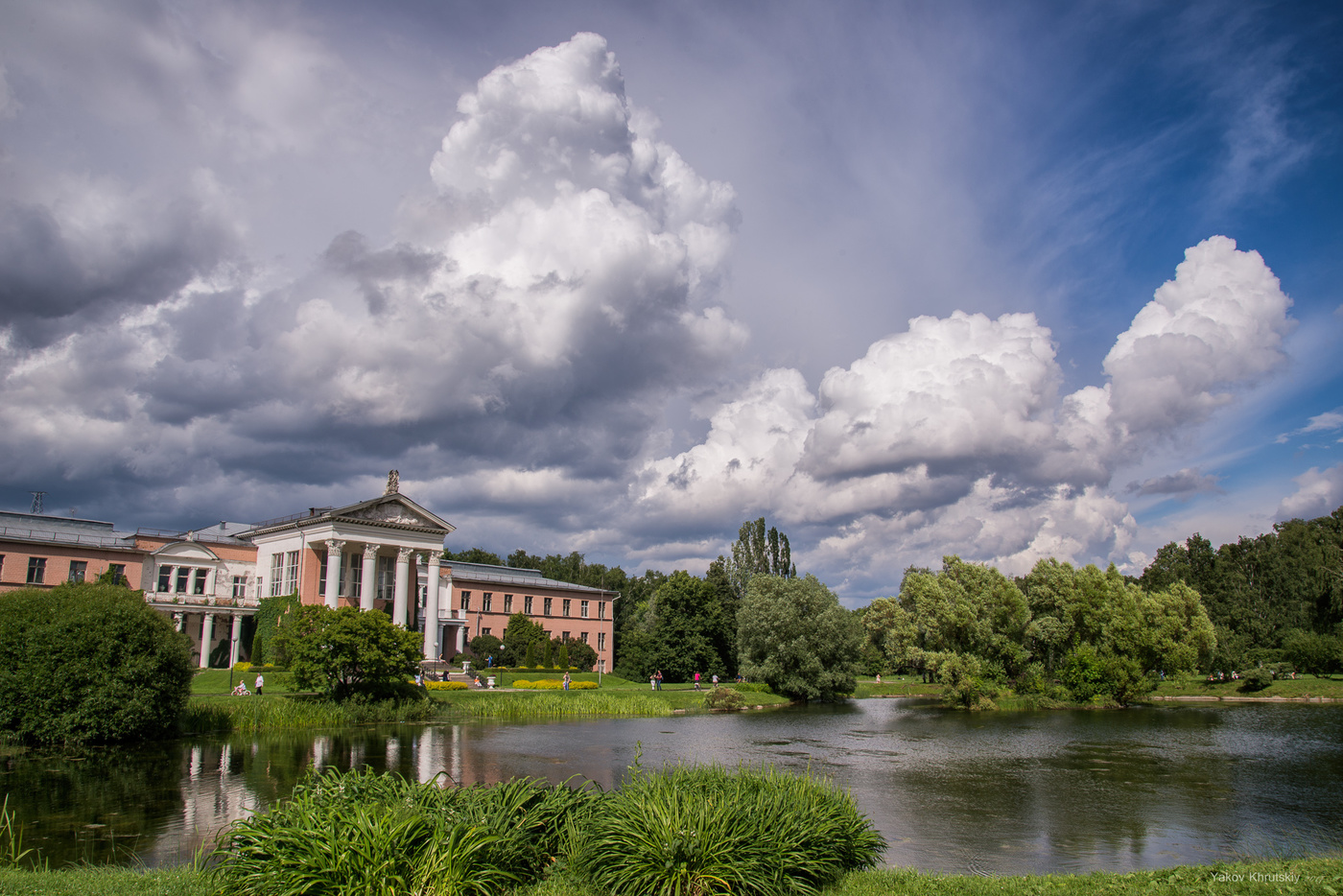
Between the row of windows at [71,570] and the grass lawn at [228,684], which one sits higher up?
the row of windows at [71,570]

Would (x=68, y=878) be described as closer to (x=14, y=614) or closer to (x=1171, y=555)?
(x=14, y=614)

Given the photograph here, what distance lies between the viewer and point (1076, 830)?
53.8ft

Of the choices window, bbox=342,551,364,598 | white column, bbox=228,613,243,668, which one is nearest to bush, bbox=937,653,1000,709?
window, bbox=342,551,364,598

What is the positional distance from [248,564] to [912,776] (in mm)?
56879

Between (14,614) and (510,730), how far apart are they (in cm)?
1795

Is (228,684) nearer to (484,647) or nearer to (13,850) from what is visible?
(484,647)

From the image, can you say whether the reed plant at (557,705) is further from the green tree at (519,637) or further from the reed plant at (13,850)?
the reed plant at (13,850)

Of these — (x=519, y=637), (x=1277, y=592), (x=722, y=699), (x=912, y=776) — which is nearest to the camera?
(x=912, y=776)

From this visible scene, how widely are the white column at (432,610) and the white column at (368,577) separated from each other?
4333 millimetres

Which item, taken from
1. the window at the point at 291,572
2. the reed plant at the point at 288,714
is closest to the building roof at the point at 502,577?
the window at the point at 291,572

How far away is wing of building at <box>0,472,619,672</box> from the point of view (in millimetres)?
53125

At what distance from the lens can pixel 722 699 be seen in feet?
158

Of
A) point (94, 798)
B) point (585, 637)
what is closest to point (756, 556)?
point (585, 637)

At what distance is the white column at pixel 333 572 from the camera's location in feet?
172
